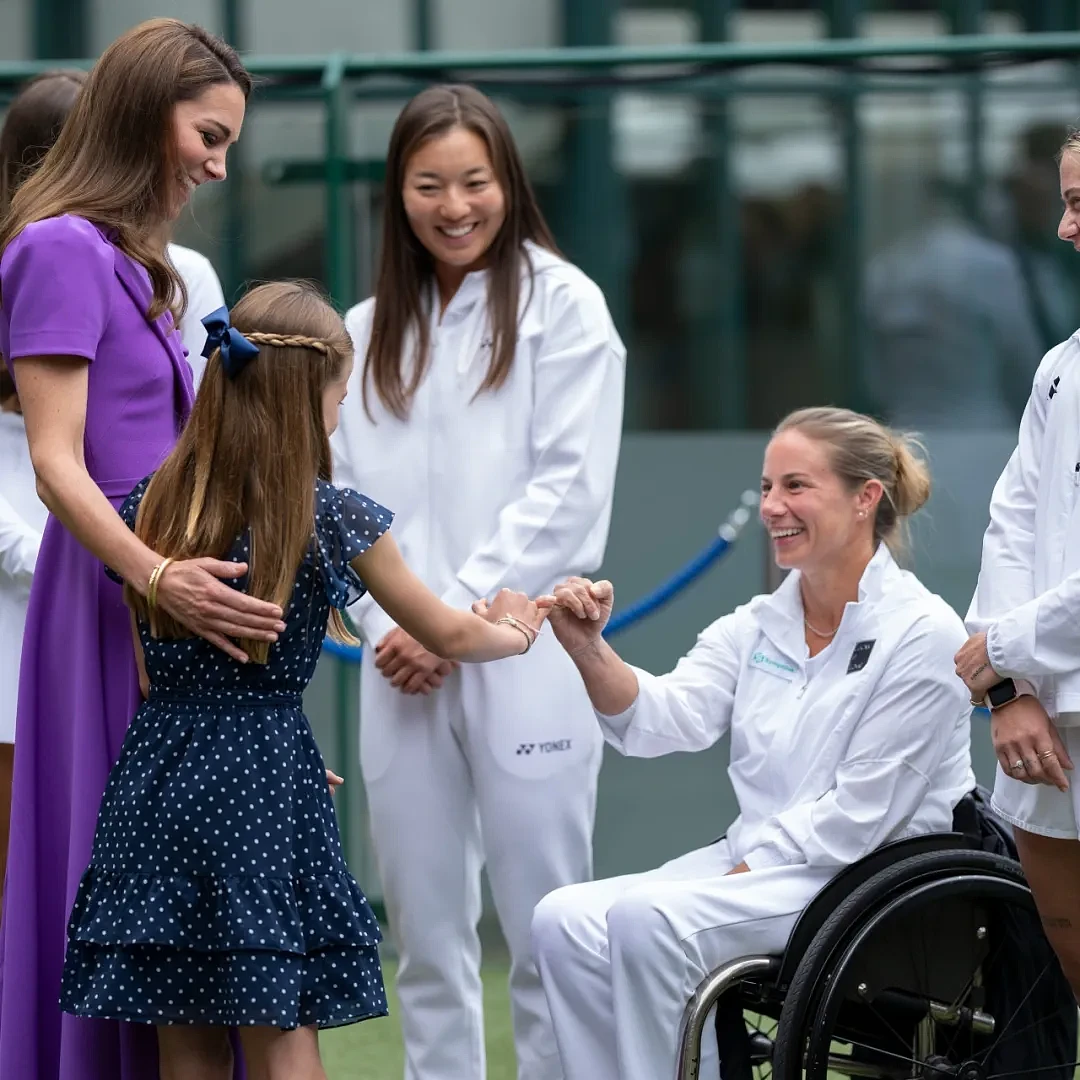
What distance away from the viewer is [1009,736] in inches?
102

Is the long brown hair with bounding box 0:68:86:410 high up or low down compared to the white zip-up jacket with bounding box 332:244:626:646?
up

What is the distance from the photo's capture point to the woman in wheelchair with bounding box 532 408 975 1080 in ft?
9.12

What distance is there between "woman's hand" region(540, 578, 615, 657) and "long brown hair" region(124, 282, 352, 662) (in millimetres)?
652

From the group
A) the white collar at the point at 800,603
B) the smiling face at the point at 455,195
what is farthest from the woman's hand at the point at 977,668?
the smiling face at the point at 455,195

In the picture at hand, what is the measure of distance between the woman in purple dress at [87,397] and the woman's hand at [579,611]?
0.69m

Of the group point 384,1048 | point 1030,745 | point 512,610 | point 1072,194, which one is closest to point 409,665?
point 512,610

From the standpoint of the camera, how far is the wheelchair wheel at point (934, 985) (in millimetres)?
Result: 2623

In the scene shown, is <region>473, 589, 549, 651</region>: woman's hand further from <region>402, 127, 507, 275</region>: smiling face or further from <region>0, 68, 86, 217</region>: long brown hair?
<region>0, 68, 86, 217</region>: long brown hair

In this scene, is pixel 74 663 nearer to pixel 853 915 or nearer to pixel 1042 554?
pixel 853 915

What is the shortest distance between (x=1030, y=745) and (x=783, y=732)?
53 cm

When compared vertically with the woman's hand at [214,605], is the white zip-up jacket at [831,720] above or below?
below

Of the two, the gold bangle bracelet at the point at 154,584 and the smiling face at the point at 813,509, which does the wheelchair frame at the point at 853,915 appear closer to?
the smiling face at the point at 813,509

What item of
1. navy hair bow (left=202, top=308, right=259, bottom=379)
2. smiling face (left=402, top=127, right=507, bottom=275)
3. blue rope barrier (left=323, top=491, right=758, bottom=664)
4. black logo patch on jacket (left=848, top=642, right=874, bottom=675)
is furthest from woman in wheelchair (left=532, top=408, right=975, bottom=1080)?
blue rope barrier (left=323, top=491, right=758, bottom=664)

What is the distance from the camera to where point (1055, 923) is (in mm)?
2645
